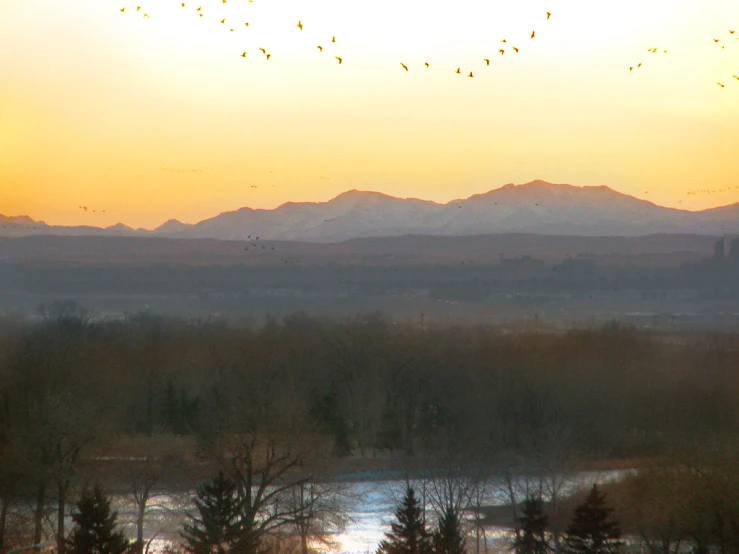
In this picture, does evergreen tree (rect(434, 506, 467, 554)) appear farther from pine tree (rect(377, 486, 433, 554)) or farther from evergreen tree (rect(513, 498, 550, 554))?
evergreen tree (rect(513, 498, 550, 554))

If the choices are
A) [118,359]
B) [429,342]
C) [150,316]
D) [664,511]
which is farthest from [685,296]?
[664,511]

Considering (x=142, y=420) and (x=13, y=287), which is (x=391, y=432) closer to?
(x=142, y=420)

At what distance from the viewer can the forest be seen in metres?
31.2

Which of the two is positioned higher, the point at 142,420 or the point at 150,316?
the point at 150,316

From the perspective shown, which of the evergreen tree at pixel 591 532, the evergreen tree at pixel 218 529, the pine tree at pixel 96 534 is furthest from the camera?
the evergreen tree at pixel 218 529

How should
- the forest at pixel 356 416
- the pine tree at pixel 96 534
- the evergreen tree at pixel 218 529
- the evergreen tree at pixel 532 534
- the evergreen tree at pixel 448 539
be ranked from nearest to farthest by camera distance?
the pine tree at pixel 96 534 → the evergreen tree at pixel 448 539 → the evergreen tree at pixel 218 529 → the evergreen tree at pixel 532 534 → the forest at pixel 356 416

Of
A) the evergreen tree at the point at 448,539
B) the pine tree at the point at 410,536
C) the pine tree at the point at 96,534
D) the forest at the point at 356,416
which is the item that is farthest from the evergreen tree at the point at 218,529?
the evergreen tree at the point at 448,539

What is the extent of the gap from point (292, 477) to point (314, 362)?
52.4ft

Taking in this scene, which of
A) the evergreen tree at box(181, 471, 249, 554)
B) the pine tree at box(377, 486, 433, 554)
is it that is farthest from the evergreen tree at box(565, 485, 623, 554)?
the evergreen tree at box(181, 471, 249, 554)

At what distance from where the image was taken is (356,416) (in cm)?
5197

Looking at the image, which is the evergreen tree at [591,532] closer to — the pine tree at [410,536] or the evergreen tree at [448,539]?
the evergreen tree at [448,539]

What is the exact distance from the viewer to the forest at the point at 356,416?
31172 millimetres

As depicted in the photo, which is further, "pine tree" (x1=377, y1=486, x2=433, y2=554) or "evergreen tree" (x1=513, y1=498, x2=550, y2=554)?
"evergreen tree" (x1=513, y1=498, x2=550, y2=554)

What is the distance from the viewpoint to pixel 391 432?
49.9 m
